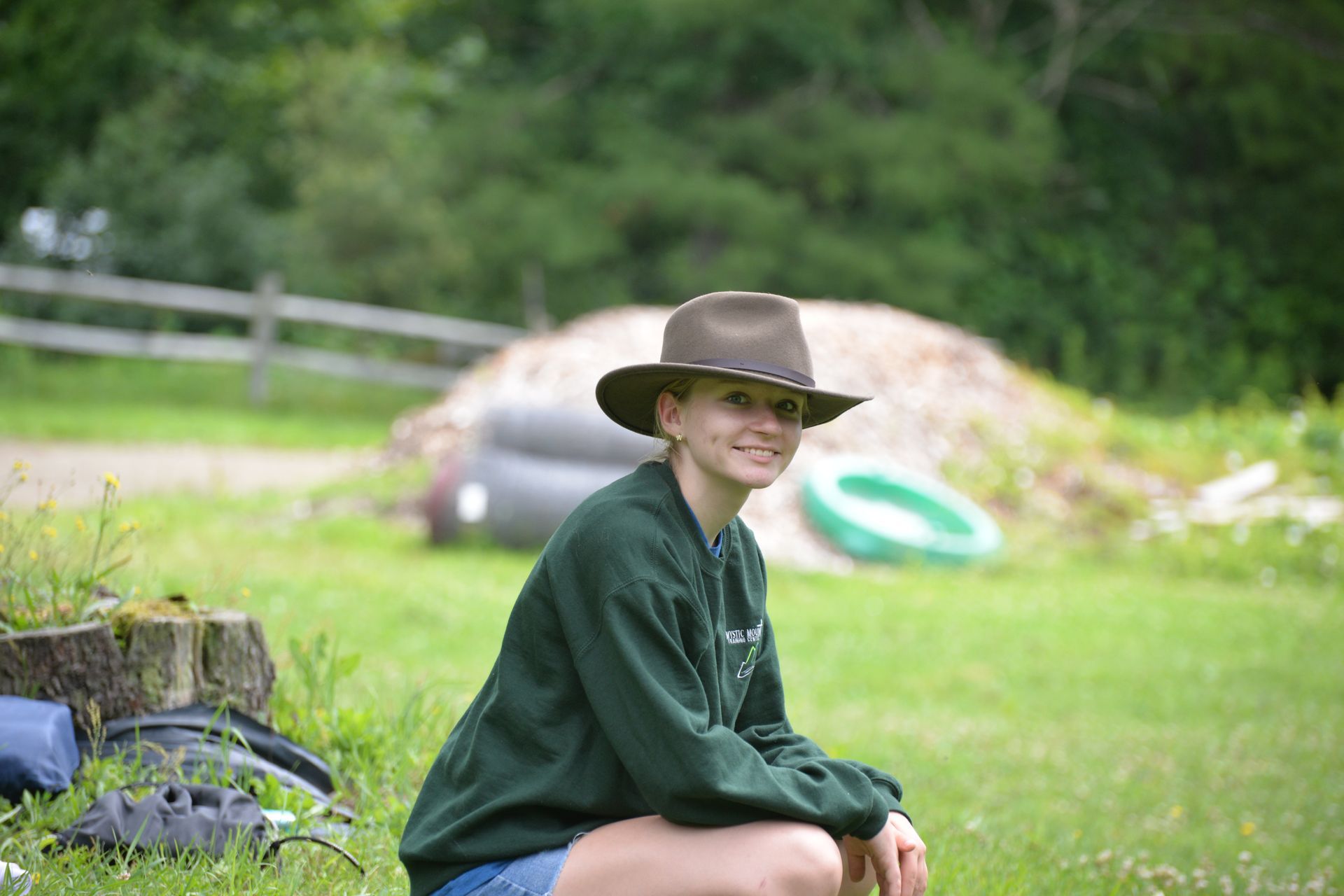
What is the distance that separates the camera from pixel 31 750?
3.42 metres

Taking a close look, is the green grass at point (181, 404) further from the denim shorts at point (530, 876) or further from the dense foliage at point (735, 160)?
the denim shorts at point (530, 876)

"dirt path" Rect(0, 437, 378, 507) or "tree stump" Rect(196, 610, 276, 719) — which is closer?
"tree stump" Rect(196, 610, 276, 719)

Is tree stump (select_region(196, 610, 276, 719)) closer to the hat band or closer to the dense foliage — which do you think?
the hat band

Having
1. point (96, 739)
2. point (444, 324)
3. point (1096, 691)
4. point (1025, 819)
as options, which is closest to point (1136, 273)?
point (444, 324)

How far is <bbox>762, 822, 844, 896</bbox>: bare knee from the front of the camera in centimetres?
233

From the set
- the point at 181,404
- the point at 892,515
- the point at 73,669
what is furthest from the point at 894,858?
the point at 181,404

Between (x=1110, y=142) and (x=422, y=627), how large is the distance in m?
23.9

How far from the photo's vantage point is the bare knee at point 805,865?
233cm

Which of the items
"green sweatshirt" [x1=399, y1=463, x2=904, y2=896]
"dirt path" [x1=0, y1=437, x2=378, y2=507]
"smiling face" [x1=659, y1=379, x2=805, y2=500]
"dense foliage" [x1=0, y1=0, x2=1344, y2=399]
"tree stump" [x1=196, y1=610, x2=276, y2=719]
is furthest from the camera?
"dense foliage" [x1=0, y1=0, x2=1344, y2=399]

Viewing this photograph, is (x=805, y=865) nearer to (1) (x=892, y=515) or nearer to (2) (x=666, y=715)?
(2) (x=666, y=715)

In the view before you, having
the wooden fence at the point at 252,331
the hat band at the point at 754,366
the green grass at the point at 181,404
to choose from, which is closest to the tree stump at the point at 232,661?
the hat band at the point at 754,366

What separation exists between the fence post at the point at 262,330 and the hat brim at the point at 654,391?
14.6 m

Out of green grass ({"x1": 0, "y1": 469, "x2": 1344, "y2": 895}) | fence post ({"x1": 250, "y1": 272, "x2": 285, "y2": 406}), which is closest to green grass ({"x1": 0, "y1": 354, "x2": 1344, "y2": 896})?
green grass ({"x1": 0, "y1": 469, "x2": 1344, "y2": 895})

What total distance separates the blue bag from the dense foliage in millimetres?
17003
